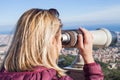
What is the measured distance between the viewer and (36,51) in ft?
5.82

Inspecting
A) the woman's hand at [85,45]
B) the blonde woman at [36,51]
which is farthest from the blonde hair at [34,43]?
the woman's hand at [85,45]

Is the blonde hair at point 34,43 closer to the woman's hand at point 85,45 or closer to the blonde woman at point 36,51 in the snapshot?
the blonde woman at point 36,51

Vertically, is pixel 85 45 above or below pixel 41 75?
above

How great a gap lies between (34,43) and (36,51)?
4 cm

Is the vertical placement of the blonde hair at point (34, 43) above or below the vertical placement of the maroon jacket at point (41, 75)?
above

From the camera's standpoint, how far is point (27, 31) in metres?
1.81

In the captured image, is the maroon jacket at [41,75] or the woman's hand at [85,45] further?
the woman's hand at [85,45]

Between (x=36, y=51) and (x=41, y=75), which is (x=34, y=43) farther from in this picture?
(x=41, y=75)

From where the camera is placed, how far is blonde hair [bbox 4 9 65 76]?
1.77m

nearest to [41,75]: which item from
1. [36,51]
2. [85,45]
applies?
[36,51]

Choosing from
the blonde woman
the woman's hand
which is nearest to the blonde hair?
the blonde woman

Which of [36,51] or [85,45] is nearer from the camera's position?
[36,51]

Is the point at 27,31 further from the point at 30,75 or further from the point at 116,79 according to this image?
the point at 116,79

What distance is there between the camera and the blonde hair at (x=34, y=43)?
5.80ft
